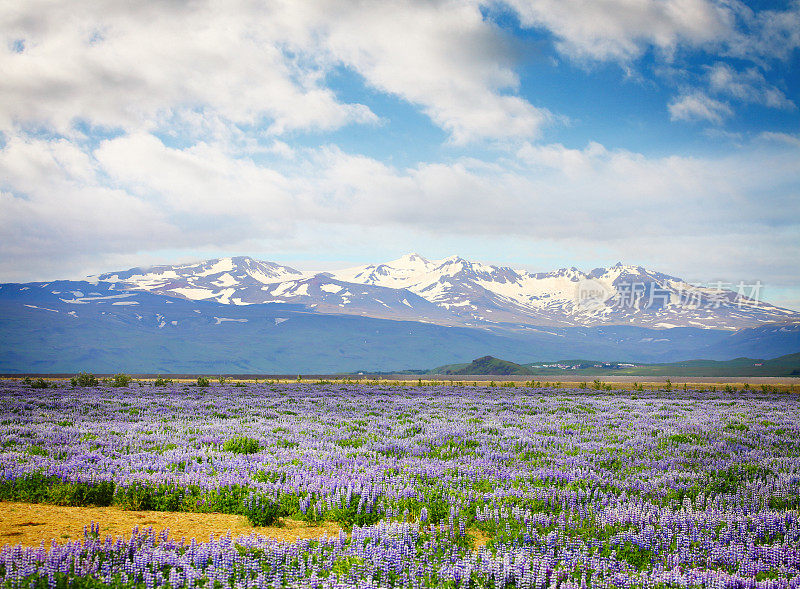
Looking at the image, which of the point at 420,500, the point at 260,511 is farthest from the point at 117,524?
the point at 420,500

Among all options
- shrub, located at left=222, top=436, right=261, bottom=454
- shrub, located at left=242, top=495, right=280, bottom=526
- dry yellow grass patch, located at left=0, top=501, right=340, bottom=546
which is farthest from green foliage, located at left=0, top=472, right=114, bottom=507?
shrub, located at left=222, top=436, right=261, bottom=454

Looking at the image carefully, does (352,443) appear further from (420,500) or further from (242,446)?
(420,500)

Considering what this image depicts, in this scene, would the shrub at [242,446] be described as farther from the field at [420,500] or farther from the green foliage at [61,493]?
the green foliage at [61,493]

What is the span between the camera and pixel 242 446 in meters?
13.2

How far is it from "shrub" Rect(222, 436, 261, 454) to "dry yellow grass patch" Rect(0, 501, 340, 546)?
3.71 m

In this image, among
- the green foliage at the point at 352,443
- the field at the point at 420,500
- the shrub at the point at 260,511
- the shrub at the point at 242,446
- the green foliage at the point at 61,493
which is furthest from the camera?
the green foliage at the point at 352,443

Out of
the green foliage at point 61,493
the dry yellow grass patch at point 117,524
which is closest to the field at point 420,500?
the green foliage at point 61,493

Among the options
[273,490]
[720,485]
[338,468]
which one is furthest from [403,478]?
[720,485]

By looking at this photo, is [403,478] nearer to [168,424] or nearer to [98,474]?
[98,474]

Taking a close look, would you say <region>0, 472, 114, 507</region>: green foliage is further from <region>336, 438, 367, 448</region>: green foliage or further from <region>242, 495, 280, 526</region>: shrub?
<region>336, 438, 367, 448</region>: green foliage

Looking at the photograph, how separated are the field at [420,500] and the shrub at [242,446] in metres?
0.05

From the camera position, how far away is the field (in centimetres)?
603

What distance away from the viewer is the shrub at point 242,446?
13047 millimetres

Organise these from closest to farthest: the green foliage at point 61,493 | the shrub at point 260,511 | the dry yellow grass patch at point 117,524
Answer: the dry yellow grass patch at point 117,524, the shrub at point 260,511, the green foliage at point 61,493
